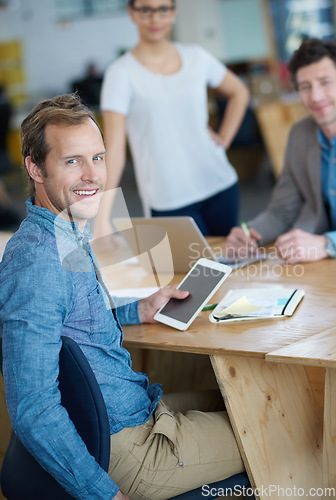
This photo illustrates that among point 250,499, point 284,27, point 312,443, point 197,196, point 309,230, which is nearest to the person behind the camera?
point 312,443

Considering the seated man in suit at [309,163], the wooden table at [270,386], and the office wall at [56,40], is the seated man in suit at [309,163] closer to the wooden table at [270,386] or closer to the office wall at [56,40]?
the wooden table at [270,386]

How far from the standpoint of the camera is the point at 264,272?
2.04 metres

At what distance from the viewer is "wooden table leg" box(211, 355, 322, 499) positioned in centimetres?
155

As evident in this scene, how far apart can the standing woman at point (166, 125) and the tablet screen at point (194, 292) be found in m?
0.85

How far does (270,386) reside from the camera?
65.2 inches

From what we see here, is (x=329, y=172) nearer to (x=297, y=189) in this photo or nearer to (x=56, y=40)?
(x=297, y=189)

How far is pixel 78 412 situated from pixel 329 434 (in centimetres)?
58

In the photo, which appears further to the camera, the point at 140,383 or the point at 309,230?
the point at 309,230

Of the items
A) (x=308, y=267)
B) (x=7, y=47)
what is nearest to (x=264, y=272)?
(x=308, y=267)

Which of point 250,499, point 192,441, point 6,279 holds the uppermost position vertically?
point 6,279

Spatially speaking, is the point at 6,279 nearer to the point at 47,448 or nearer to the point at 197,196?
the point at 47,448

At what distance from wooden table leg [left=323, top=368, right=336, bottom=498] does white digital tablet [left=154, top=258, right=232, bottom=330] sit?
38cm

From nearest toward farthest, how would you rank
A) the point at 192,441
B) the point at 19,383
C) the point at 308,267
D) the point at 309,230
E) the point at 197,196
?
the point at 19,383
the point at 192,441
the point at 308,267
the point at 309,230
the point at 197,196

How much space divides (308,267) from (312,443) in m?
0.55
